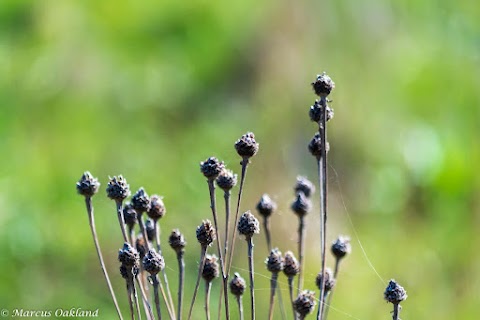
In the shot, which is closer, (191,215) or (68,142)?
(191,215)

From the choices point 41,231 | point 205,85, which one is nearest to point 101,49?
point 205,85

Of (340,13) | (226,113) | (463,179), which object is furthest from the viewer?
(340,13)

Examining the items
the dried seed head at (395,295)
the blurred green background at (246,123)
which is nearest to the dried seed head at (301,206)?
the dried seed head at (395,295)

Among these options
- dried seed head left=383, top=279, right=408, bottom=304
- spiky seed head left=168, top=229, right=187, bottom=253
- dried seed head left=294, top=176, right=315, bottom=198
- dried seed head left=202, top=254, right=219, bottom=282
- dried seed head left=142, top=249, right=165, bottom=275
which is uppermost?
dried seed head left=294, top=176, right=315, bottom=198

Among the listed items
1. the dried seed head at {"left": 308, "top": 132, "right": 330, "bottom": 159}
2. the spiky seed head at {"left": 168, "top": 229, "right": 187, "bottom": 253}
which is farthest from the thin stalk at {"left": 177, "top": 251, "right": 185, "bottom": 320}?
the dried seed head at {"left": 308, "top": 132, "right": 330, "bottom": 159}

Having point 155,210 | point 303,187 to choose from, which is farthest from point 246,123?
point 155,210

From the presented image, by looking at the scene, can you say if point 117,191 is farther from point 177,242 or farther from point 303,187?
point 303,187

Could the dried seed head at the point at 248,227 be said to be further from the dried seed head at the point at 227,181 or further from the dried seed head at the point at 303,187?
the dried seed head at the point at 303,187

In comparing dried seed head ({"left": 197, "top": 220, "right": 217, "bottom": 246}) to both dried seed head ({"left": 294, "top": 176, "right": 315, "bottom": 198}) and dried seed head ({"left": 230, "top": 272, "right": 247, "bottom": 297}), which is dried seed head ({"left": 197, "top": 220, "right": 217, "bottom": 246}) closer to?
dried seed head ({"left": 230, "top": 272, "right": 247, "bottom": 297})

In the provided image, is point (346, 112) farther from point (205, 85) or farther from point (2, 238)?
point (2, 238)
